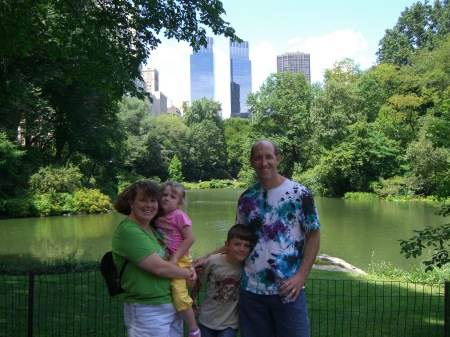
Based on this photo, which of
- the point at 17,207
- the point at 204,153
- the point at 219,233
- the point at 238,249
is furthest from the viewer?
the point at 204,153

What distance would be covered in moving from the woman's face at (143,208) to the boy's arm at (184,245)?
29 cm

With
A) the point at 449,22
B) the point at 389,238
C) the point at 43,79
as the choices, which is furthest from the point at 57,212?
the point at 449,22

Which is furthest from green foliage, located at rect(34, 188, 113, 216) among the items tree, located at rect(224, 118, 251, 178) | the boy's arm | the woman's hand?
tree, located at rect(224, 118, 251, 178)

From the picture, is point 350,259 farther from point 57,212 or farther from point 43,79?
point 57,212

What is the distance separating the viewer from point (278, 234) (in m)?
2.44

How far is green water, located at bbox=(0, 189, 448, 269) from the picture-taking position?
39.5ft

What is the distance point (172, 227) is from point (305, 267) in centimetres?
83

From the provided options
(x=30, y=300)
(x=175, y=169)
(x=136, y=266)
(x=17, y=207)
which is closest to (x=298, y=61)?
(x=175, y=169)

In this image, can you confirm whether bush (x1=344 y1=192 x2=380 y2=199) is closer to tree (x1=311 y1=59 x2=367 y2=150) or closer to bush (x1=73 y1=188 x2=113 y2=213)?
tree (x1=311 y1=59 x2=367 y2=150)

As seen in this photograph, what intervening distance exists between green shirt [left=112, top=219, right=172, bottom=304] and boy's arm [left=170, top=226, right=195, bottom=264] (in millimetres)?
157

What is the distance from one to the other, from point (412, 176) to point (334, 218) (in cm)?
1270

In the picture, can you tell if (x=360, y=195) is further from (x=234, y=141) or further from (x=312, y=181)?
(x=234, y=141)

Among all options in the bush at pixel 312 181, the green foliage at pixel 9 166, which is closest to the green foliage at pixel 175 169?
the bush at pixel 312 181

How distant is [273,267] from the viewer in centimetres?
241
